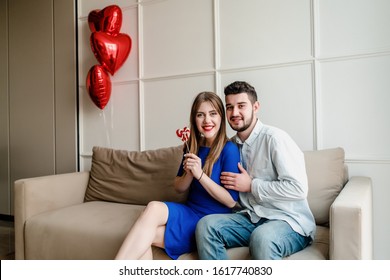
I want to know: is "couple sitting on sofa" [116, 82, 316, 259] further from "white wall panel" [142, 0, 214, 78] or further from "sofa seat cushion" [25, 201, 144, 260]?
"white wall panel" [142, 0, 214, 78]

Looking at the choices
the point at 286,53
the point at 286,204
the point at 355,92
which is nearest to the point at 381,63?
the point at 355,92

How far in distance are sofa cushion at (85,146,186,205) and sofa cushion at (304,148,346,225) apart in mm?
718

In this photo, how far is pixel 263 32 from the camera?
199 cm

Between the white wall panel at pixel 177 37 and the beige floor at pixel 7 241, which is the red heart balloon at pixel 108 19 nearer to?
the white wall panel at pixel 177 37

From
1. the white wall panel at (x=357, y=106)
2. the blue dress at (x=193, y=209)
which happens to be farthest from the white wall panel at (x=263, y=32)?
the blue dress at (x=193, y=209)

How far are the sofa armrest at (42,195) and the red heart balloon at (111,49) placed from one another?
2.83ft

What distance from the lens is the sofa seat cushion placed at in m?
1.47

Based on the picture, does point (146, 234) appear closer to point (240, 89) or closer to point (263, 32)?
point (240, 89)

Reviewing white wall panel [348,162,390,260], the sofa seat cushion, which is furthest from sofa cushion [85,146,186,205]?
white wall panel [348,162,390,260]

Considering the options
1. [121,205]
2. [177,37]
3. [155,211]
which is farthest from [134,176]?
[177,37]

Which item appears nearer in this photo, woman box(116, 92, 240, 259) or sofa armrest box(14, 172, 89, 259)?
woman box(116, 92, 240, 259)

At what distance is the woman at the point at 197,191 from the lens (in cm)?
121
